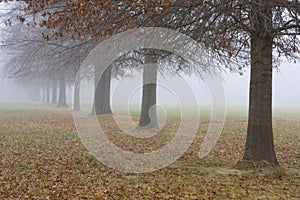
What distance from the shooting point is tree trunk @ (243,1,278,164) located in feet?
25.5

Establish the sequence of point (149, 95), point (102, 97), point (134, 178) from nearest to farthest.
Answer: point (134, 178), point (149, 95), point (102, 97)

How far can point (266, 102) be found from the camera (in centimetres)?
779

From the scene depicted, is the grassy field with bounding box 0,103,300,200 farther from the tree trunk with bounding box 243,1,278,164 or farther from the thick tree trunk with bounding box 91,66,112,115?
the thick tree trunk with bounding box 91,66,112,115

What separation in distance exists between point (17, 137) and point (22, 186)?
7603mm

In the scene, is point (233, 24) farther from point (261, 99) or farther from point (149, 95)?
point (149, 95)

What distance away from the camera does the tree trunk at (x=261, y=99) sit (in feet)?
25.5

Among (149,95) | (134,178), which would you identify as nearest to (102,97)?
(149,95)

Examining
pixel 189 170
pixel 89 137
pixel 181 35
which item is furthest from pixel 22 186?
pixel 89 137

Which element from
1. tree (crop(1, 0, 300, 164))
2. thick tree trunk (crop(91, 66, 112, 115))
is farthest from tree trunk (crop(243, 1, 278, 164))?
thick tree trunk (crop(91, 66, 112, 115))

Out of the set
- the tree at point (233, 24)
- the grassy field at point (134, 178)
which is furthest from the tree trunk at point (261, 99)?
the grassy field at point (134, 178)

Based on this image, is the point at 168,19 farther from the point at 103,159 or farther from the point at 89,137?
the point at 89,137

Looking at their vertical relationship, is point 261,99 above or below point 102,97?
below

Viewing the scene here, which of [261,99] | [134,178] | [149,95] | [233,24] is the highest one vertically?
[233,24]

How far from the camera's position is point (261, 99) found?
307 inches
